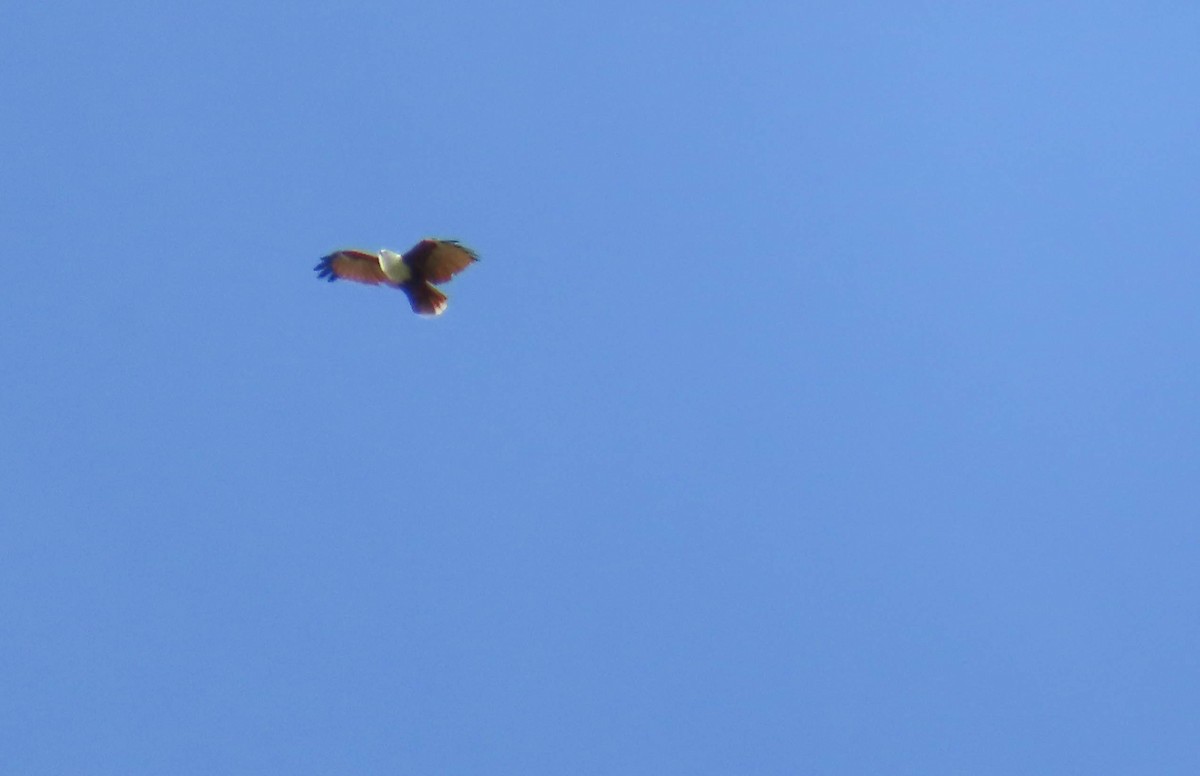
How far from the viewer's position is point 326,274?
17.4 metres

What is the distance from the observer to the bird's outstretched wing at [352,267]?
17.2 meters

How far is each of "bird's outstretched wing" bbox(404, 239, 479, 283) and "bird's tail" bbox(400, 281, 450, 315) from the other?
180mm

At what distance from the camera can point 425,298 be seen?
17.2 m

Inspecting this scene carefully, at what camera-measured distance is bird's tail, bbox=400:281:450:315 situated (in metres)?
17.2

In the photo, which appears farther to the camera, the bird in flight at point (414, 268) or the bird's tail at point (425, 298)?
the bird's tail at point (425, 298)

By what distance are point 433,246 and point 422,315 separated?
1102mm

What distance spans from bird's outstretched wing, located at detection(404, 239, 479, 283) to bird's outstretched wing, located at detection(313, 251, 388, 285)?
503 mm

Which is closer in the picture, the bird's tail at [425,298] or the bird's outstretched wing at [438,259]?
the bird's outstretched wing at [438,259]

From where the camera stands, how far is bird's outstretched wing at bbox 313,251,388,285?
56.3 ft

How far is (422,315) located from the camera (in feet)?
56.8

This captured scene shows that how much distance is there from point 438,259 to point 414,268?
42cm

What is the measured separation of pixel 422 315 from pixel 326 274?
4.58ft

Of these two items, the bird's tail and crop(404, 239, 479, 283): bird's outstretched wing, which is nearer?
crop(404, 239, 479, 283): bird's outstretched wing

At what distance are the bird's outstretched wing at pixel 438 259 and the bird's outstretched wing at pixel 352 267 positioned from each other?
0.50 m
